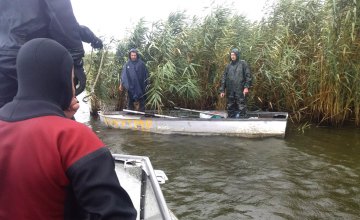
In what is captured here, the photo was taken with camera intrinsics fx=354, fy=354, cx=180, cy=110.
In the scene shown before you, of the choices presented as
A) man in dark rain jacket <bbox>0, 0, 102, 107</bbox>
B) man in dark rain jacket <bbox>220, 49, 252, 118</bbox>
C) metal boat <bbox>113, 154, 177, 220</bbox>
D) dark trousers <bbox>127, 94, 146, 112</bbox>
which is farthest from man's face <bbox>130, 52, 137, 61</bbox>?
man in dark rain jacket <bbox>0, 0, 102, 107</bbox>

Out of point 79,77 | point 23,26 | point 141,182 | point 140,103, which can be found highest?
point 23,26

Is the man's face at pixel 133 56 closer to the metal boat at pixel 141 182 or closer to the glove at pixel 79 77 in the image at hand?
the metal boat at pixel 141 182

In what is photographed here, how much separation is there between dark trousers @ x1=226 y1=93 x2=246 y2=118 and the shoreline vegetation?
2.40ft

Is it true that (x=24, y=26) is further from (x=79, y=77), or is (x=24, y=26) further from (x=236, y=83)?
(x=236, y=83)

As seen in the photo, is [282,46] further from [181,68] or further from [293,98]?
[181,68]

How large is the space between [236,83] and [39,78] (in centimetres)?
689

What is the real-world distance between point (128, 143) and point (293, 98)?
3917 millimetres

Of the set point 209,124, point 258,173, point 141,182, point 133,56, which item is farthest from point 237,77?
point 141,182

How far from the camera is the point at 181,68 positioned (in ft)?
29.6

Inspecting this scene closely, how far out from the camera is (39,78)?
124 cm

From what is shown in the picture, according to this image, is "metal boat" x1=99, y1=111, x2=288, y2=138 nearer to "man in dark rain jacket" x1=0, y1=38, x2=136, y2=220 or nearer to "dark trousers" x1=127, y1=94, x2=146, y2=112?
"dark trousers" x1=127, y1=94, x2=146, y2=112

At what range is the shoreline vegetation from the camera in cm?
718

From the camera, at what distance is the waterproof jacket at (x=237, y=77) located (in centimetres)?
780

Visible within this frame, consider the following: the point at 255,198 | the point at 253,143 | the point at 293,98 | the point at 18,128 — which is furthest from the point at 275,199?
the point at 293,98
